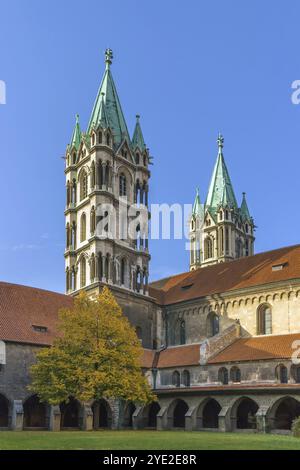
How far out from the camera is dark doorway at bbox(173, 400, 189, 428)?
51.7 metres

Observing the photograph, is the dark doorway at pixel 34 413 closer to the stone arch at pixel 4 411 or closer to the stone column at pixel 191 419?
the stone arch at pixel 4 411

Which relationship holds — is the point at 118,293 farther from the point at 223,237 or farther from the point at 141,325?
the point at 223,237

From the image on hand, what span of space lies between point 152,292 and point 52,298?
14.0 meters

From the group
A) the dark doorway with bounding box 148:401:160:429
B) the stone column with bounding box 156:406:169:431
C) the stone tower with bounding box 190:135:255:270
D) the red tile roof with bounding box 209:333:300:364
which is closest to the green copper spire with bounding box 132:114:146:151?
the stone tower with bounding box 190:135:255:270

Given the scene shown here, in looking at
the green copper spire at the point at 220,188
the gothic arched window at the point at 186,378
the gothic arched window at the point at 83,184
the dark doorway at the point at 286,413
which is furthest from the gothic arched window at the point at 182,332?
the green copper spire at the point at 220,188

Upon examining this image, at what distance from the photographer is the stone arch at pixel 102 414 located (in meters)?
49.2

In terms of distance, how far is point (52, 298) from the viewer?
54.4 m

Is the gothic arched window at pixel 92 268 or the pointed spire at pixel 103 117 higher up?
the pointed spire at pixel 103 117

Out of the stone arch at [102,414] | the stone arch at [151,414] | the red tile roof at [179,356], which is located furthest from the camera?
the red tile roof at [179,356]

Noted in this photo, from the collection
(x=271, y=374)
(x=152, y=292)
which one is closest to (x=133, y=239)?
(x=152, y=292)

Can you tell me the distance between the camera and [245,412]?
47688mm

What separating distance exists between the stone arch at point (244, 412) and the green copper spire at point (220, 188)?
40042 millimetres

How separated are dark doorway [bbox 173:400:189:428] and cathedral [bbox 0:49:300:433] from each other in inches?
3.2

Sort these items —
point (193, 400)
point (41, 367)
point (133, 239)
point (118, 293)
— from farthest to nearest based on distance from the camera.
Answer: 1. point (133, 239)
2. point (118, 293)
3. point (193, 400)
4. point (41, 367)
